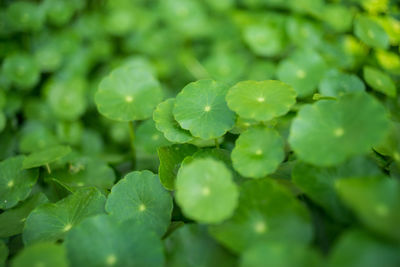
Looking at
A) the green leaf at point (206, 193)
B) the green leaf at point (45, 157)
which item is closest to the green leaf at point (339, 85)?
the green leaf at point (206, 193)

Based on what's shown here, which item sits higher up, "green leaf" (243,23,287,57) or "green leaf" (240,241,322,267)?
"green leaf" (240,241,322,267)

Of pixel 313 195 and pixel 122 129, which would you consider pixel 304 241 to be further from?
pixel 122 129

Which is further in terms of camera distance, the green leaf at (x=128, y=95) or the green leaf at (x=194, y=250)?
the green leaf at (x=128, y=95)

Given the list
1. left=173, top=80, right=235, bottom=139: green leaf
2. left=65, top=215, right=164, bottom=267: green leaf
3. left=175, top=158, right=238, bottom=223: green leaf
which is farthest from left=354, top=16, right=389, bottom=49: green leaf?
left=65, top=215, right=164, bottom=267: green leaf

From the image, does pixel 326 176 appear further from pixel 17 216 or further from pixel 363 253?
pixel 17 216

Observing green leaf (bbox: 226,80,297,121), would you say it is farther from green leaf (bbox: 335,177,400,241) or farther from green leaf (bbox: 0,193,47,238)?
green leaf (bbox: 0,193,47,238)

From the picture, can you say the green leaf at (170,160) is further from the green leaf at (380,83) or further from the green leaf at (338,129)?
the green leaf at (380,83)

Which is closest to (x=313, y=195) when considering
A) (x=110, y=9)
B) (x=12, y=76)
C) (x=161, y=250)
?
(x=161, y=250)
